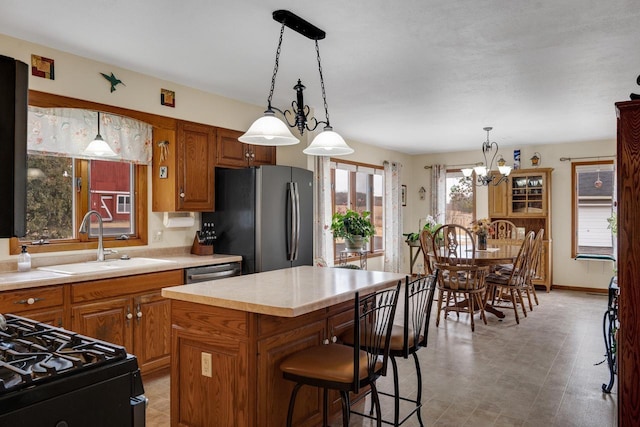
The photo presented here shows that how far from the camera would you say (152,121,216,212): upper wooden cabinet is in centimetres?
399

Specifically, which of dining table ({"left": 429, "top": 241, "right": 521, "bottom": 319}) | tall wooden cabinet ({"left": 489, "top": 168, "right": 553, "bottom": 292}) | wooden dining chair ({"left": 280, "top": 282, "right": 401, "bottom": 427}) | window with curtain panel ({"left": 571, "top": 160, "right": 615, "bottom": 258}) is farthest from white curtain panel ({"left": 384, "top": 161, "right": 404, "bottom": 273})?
wooden dining chair ({"left": 280, "top": 282, "right": 401, "bottom": 427})

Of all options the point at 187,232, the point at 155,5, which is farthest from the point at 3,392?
the point at 187,232

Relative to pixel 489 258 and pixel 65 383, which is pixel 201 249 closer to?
pixel 489 258

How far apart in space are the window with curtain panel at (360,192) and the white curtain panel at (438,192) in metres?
1.12

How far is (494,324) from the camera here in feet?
16.9

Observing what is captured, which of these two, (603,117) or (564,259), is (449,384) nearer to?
(603,117)

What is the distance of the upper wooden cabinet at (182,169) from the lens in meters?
3.99

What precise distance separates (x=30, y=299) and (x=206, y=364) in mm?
1349

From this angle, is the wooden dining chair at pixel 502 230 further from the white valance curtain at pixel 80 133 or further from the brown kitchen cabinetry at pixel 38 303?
the brown kitchen cabinetry at pixel 38 303

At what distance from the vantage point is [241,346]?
6.80 ft

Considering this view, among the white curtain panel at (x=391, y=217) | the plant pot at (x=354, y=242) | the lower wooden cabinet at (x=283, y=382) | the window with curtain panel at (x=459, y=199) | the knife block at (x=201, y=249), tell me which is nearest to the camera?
the lower wooden cabinet at (x=283, y=382)

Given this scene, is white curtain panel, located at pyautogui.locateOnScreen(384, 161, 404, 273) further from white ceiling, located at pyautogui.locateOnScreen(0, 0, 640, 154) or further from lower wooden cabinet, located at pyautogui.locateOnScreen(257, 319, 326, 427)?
lower wooden cabinet, located at pyautogui.locateOnScreen(257, 319, 326, 427)

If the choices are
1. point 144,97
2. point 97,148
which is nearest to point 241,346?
point 97,148

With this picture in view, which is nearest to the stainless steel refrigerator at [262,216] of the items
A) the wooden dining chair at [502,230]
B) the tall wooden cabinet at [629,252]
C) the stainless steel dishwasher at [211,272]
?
the stainless steel dishwasher at [211,272]
